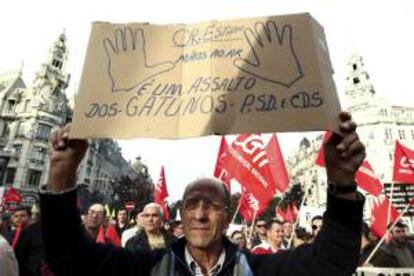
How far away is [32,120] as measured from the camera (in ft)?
196

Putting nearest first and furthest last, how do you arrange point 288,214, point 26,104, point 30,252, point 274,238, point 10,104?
point 30,252
point 274,238
point 288,214
point 26,104
point 10,104

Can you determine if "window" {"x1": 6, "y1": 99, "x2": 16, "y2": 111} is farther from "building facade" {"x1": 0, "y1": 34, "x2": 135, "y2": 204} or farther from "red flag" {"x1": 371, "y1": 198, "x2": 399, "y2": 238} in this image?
"red flag" {"x1": 371, "y1": 198, "x2": 399, "y2": 238}

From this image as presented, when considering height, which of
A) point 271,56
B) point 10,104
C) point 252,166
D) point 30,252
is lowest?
point 30,252

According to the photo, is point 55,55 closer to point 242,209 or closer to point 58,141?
point 242,209

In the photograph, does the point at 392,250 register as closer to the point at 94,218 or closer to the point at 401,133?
the point at 94,218

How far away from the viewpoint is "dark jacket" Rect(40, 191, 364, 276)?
2010mm

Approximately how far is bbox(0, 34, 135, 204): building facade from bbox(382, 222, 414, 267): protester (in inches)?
2062

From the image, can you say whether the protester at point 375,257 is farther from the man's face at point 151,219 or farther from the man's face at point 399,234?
the man's face at point 151,219

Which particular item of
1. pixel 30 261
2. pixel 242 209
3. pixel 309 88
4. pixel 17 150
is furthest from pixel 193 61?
pixel 17 150

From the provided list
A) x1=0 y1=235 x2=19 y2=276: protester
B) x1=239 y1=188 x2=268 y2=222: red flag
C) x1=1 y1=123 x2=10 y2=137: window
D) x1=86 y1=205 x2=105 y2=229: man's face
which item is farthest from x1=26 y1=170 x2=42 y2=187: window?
x1=0 y1=235 x2=19 y2=276: protester

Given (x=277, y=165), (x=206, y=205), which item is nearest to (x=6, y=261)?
(x=206, y=205)

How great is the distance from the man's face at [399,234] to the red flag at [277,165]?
3081 millimetres

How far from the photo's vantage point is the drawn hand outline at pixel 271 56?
231 cm

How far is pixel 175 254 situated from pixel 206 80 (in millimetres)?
1036
